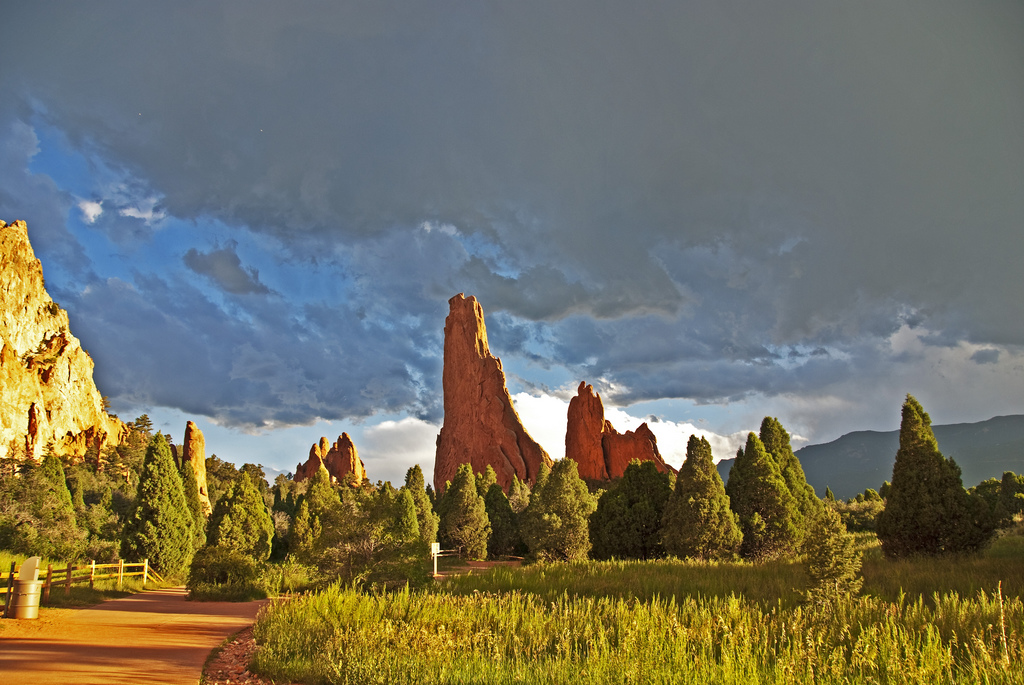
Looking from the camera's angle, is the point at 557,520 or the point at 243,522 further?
the point at 557,520

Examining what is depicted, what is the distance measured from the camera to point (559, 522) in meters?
26.7

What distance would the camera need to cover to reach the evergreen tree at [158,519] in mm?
24844

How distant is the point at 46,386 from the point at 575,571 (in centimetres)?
7913

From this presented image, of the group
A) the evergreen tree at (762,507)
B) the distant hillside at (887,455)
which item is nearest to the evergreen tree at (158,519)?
the evergreen tree at (762,507)

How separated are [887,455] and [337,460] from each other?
138 meters

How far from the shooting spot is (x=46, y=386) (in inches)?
2763

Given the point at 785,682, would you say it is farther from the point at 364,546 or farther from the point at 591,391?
the point at 591,391

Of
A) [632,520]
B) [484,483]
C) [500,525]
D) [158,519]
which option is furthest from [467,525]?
[158,519]

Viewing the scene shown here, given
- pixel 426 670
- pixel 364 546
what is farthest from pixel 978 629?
pixel 364 546

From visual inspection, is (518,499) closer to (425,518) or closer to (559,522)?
(425,518)

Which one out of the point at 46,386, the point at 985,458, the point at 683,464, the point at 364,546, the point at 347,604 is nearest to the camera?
the point at 347,604

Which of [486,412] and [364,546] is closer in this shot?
[364,546]

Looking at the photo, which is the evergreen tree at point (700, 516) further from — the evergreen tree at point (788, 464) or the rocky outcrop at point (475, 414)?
the rocky outcrop at point (475, 414)

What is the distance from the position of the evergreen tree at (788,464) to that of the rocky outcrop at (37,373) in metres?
68.7
